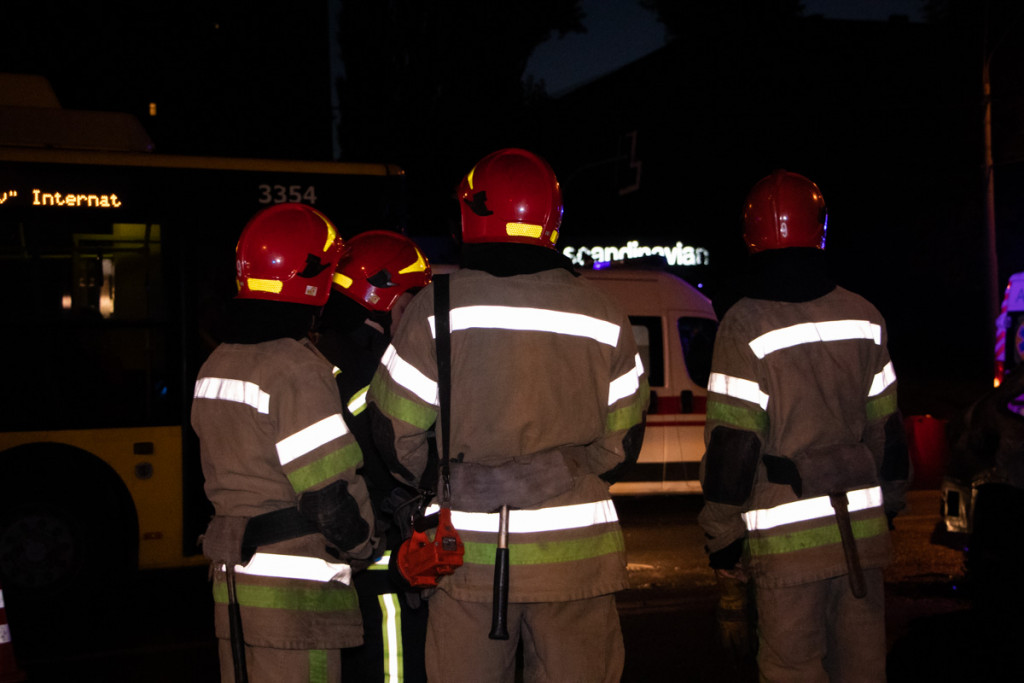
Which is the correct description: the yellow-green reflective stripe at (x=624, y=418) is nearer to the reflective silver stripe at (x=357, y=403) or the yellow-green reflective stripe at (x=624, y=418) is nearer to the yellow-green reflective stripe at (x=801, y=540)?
the yellow-green reflective stripe at (x=801, y=540)

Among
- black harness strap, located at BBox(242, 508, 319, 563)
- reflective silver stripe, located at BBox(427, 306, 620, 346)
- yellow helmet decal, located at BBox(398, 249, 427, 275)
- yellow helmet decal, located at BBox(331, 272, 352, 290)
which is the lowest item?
black harness strap, located at BBox(242, 508, 319, 563)

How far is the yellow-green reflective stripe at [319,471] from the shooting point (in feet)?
9.29

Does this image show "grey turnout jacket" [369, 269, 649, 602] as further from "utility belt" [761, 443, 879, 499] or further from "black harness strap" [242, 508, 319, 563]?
"utility belt" [761, 443, 879, 499]

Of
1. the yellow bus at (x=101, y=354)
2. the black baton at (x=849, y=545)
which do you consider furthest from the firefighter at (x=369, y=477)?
the yellow bus at (x=101, y=354)

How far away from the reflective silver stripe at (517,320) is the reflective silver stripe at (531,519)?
0.53 metres

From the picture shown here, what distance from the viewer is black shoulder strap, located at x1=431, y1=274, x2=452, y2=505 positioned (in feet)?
9.05

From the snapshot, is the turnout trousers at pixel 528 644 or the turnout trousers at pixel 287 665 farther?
the turnout trousers at pixel 287 665

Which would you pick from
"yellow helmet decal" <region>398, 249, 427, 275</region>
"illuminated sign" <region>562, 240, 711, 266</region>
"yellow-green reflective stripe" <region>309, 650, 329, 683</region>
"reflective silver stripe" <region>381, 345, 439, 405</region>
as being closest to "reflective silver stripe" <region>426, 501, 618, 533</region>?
"reflective silver stripe" <region>381, 345, 439, 405</region>

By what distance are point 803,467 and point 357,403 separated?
5.24ft

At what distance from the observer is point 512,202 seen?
2906 millimetres

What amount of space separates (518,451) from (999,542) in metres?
3.77

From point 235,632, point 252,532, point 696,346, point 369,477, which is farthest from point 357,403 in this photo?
point 696,346

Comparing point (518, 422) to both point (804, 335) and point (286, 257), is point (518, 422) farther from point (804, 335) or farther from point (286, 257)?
point (804, 335)

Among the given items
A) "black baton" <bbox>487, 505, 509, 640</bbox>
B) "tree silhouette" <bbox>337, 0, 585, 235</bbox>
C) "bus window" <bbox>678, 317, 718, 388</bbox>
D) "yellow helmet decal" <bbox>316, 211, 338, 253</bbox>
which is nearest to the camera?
"black baton" <bbox>487, 505, 509, 640</bbox>
